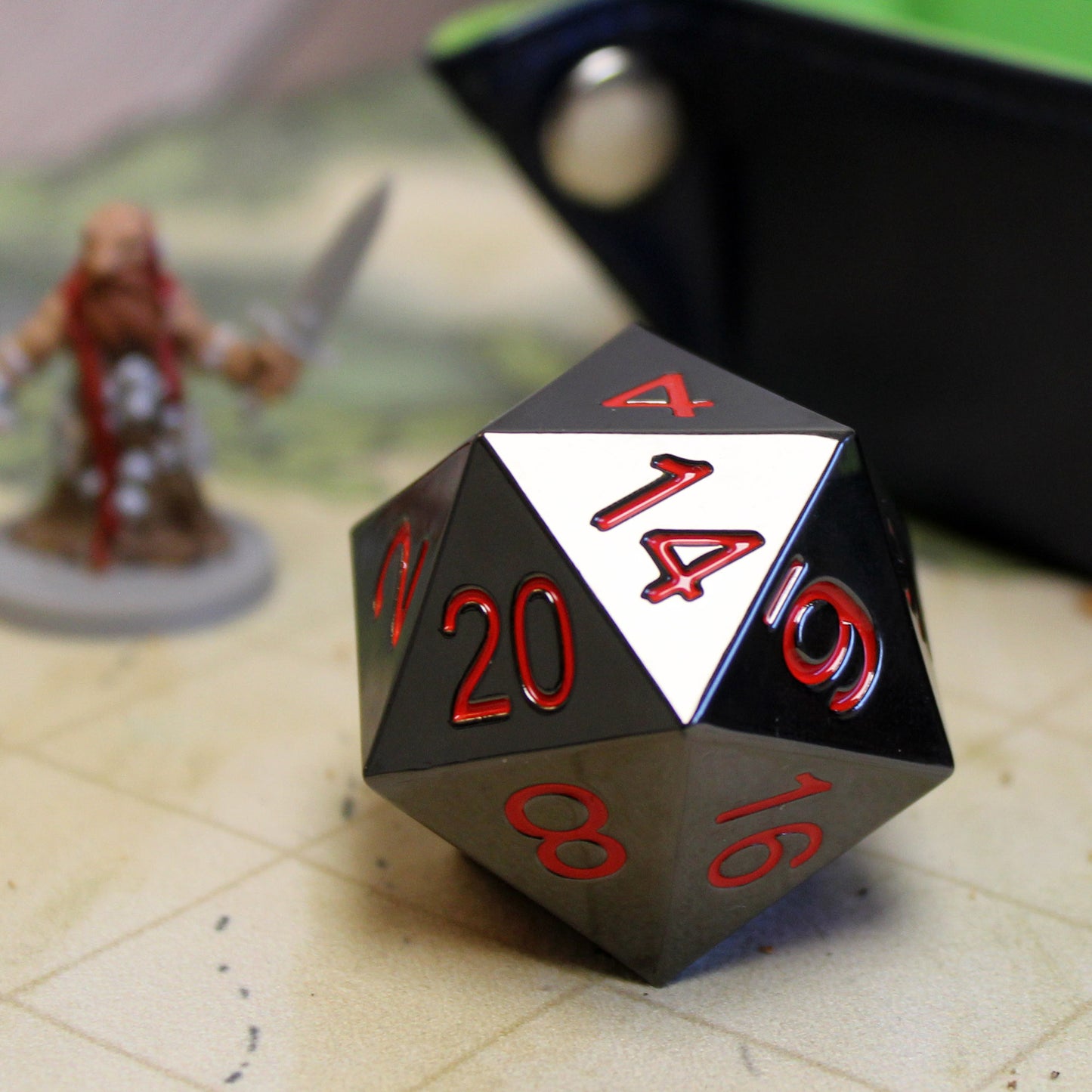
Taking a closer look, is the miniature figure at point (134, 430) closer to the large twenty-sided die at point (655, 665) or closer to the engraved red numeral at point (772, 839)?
the large twenty-sided die at point (655, 665)

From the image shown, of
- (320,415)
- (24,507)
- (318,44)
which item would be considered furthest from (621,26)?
(318,44)

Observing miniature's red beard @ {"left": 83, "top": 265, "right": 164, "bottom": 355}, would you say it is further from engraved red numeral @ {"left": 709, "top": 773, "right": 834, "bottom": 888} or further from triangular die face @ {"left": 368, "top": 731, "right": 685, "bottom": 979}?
engraved red numeral @ {"left": 709, "top": 773, "right": 834, "bottom": 888}

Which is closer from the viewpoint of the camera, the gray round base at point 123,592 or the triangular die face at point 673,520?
the triangular die face at point 673,520

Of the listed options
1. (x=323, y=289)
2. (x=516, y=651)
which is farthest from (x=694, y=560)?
(x=323, y=289)

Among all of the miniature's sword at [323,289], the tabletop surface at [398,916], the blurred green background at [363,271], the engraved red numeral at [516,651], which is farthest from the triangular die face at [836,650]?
the blurred green background at [363,271]

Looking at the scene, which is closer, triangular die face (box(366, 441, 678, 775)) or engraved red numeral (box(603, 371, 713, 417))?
triangular die face (box(366, 441, 678, 775))

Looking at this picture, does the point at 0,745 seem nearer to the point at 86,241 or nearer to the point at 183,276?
the point at 86,241

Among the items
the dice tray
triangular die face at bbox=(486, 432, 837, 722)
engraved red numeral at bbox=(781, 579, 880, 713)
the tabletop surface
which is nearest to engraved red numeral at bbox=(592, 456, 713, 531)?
triangular die face at bbox=(486, 432, 837, 722)
